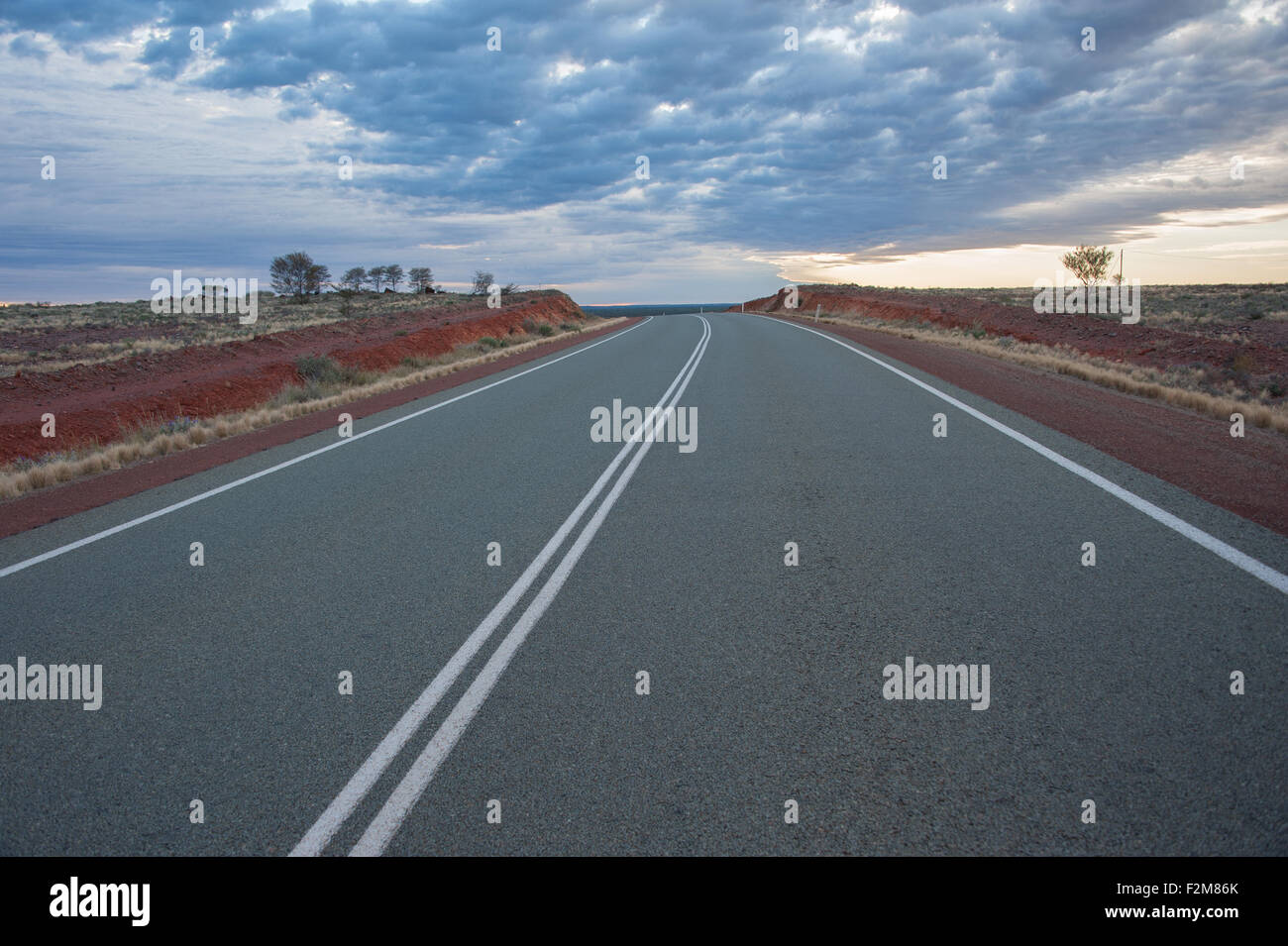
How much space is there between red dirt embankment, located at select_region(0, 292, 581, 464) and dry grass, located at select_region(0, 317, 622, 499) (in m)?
1.32

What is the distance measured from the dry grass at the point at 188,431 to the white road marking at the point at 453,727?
795 centimetres

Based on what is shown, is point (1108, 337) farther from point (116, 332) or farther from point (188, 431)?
point (116, 332)

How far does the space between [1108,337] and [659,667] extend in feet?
105

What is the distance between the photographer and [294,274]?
267 feet

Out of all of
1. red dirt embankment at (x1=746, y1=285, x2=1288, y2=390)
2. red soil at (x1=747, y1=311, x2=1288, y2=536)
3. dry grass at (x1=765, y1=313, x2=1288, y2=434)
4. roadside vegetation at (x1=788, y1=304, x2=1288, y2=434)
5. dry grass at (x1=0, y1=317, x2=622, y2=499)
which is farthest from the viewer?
red dirt embankment at (x1=746, y1=285, x2=1288, y2=390)

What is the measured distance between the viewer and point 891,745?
3486 mm

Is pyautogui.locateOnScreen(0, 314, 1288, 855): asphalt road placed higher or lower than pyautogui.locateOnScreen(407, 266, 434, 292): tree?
lower

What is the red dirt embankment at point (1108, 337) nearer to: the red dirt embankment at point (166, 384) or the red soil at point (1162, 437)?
the red soil at point (1162, 437)

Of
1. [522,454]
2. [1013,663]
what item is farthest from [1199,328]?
[1013,663]

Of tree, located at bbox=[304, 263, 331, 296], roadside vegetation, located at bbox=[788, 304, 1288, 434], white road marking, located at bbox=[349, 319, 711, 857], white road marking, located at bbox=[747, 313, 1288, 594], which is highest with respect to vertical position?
tree, located at bbox=[304, 263, 331, 296]

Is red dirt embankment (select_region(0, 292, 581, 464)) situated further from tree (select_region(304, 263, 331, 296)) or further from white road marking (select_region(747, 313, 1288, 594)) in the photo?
tree (select_region(304, 263, 331, 296))

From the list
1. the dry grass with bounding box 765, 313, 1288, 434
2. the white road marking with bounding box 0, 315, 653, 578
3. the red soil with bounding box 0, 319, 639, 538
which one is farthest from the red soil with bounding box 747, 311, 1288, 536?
the red soil with bounding box 0, 319, 639, 538

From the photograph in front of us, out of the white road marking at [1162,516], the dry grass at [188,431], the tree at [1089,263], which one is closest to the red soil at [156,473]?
the dry grass at [188,431]

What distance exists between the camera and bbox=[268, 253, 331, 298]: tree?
266 ft
